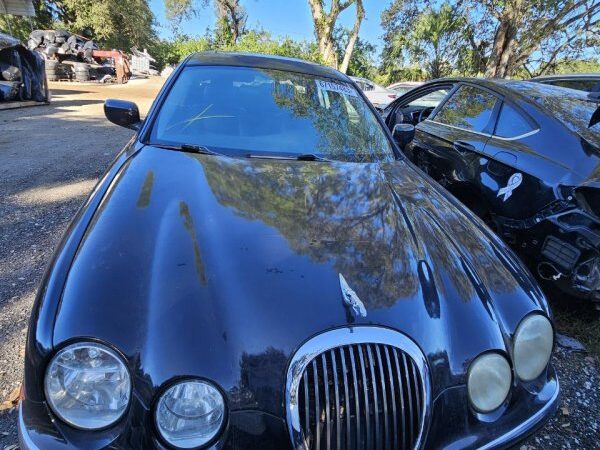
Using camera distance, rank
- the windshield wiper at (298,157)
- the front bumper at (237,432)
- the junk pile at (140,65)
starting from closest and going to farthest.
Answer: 1. the front bumper at (237,432)
2. the windshield wiper at (298,157)
3. the junk pile at (140,65)

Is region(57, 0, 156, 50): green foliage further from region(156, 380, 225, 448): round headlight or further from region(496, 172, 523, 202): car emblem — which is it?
region(156, 380, 225, 448): round headlight

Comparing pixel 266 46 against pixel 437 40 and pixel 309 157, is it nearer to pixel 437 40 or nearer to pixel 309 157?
pixel 437 40

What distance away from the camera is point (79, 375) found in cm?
122

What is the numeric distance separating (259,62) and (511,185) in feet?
6.56

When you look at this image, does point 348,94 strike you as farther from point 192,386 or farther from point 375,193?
point 192,386

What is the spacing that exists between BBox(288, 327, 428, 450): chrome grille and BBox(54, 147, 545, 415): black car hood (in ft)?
0.24

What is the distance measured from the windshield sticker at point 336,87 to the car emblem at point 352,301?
204 cm

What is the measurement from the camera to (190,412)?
1.21 m

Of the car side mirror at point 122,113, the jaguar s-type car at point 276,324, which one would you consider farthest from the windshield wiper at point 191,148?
the car side mirror at point 122,113

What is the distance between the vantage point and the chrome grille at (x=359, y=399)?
1.23 meters

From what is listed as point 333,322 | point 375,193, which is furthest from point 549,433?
point 333,322

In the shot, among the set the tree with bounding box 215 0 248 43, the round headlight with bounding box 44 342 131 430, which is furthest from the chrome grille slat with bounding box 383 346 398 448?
the tree with bounding box 215 0 248 43

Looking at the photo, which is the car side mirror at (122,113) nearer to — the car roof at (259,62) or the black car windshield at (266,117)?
the black car windshield at (266,117)

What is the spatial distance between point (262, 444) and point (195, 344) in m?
0.33
